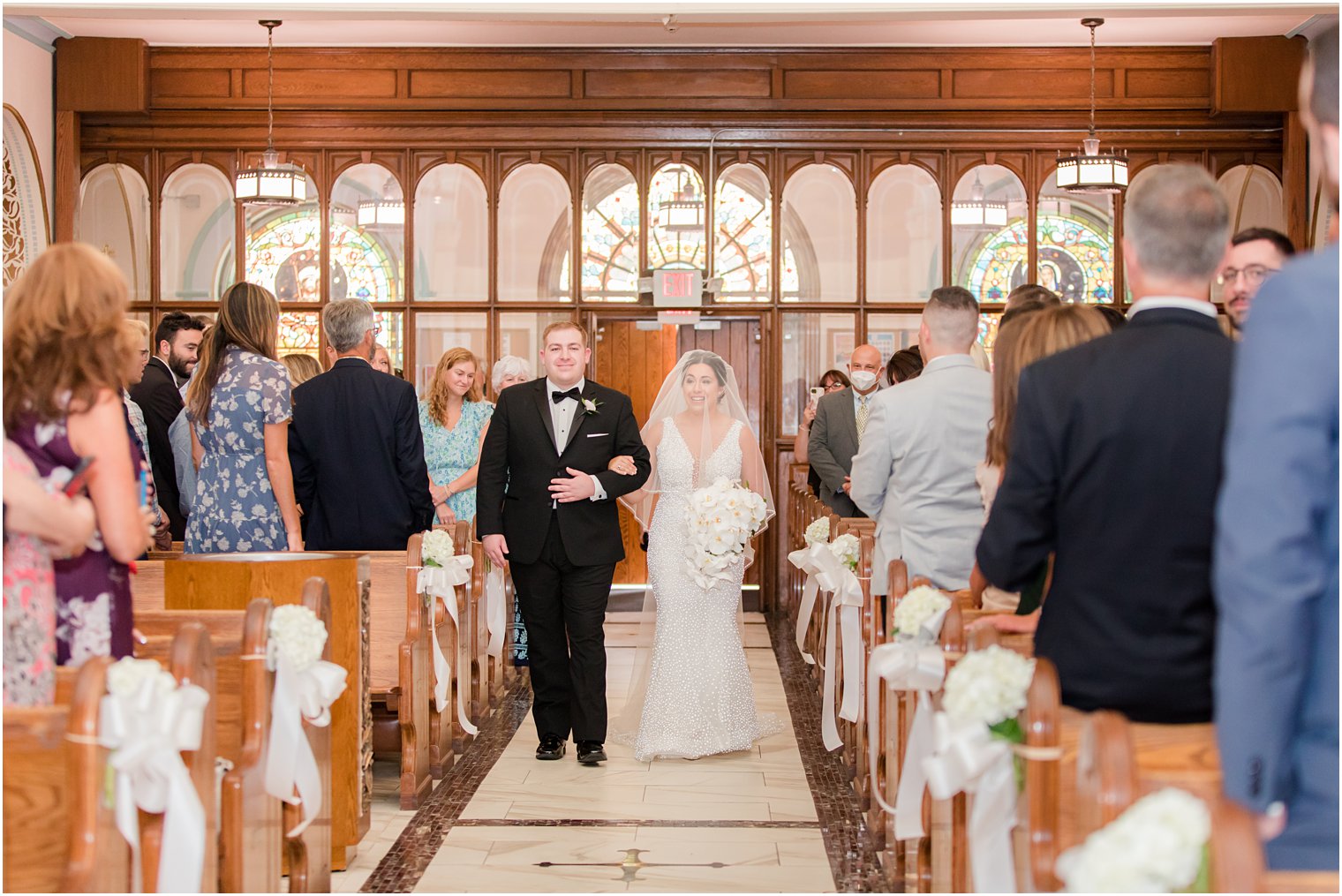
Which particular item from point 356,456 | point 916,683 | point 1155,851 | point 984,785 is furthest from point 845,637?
point 1155,851

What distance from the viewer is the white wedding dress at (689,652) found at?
6059mm

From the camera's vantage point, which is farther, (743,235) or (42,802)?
(743,235)

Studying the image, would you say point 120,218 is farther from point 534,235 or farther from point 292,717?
point 292,717

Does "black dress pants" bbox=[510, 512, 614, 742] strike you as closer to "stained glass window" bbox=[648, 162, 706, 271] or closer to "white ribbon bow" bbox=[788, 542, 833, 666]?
"white ribbon bow" bbox=[788, 542, 833, 666]

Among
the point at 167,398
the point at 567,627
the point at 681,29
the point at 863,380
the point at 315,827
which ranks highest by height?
the point at 681,29

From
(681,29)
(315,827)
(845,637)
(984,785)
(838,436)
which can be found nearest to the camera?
(984,785)

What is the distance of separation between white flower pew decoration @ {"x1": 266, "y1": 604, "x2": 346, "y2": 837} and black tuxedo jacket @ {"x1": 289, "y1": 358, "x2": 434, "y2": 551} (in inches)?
85.2

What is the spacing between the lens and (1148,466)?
2.52m

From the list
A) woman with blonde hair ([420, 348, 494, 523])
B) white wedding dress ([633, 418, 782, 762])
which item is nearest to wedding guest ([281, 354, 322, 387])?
woman with blonde hair ([420, 348, 494, 523])

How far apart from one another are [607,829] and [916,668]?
188 cm

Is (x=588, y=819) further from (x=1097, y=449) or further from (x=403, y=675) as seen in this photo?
(x=1097, y=449)

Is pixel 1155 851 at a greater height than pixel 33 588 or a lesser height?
lesser

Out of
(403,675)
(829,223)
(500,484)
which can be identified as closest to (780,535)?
(829,223)

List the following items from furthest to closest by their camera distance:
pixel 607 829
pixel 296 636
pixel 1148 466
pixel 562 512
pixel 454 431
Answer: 1. pixel 454 431
2. pixel 562 512
3. pixel 607 829
4. pixel 296 636
5. pixel 1148 466
